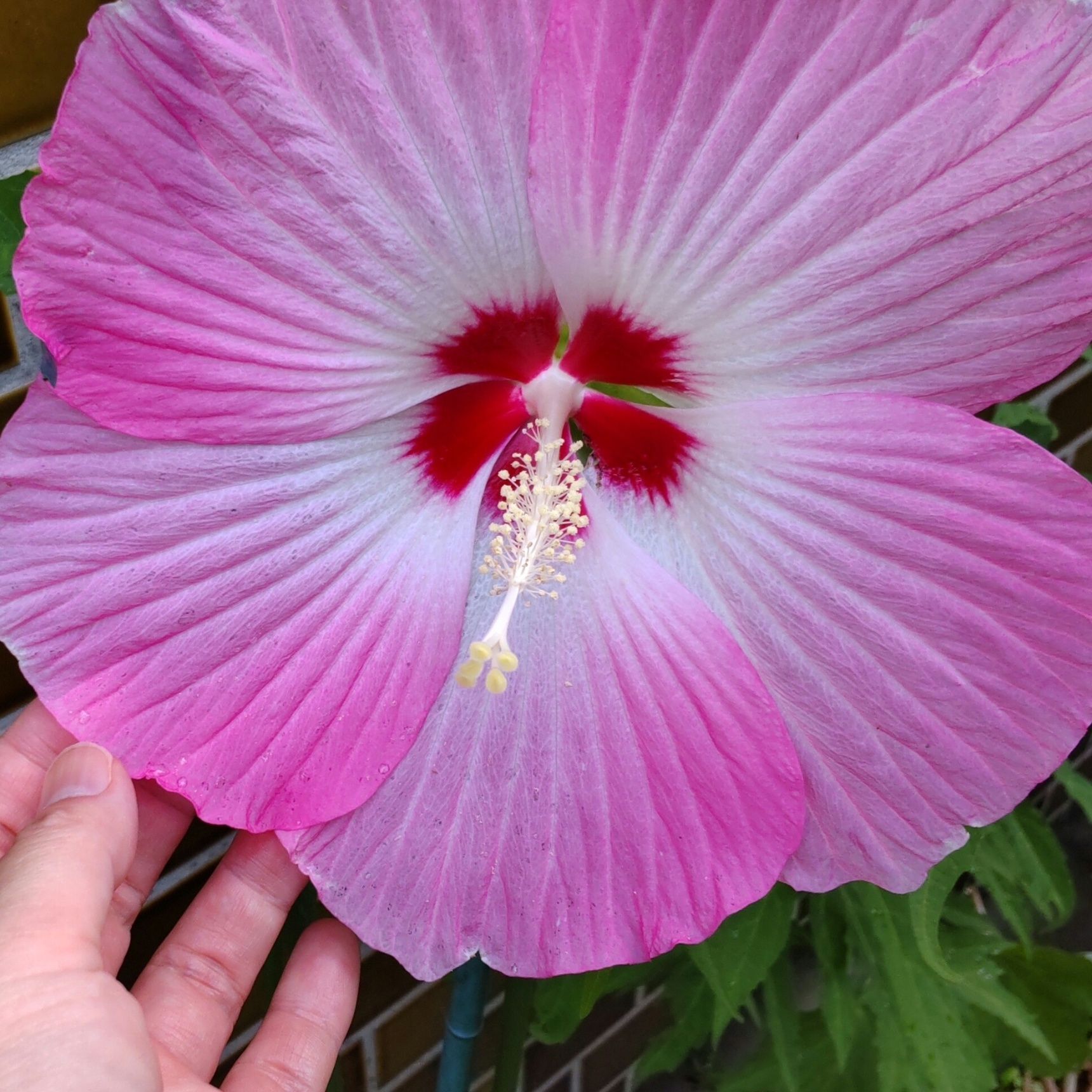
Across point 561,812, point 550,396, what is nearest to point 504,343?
point 550,396

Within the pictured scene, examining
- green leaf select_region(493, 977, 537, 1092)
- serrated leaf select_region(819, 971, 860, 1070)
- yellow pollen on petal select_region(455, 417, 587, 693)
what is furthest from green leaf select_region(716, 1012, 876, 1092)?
yellow pollen on petal select_region(455, 417, 587, 693)

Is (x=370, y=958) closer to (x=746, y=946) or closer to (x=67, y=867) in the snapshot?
(x=746, y=946)

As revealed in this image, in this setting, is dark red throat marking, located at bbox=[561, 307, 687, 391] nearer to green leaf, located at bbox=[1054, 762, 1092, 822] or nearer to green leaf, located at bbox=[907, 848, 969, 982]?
green leaf, located at bbox=[907, 848, 969, 982]

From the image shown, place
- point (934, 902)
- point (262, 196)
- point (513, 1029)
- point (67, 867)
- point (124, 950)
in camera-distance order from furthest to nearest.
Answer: point (513, 1029) → point (124, 950) → point (934, 902) → point (67, 867) → point (262, 196)

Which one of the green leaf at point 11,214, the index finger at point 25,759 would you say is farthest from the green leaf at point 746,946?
the green leaf at point 11,214

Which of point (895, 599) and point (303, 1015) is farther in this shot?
point (303, 1015)

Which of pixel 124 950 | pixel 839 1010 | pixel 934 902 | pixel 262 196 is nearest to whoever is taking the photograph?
pixel 262 196
